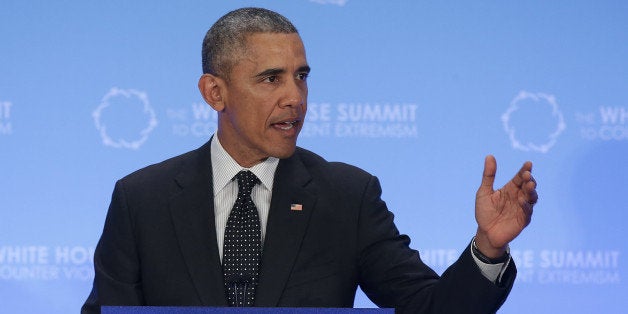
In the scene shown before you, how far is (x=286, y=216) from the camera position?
7.77 feet

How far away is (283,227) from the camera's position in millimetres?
2352

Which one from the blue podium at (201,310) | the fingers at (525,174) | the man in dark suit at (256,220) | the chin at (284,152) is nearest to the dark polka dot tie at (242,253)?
the man in dark suit at (256,220)

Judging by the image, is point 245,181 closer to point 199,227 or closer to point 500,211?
point 199,227

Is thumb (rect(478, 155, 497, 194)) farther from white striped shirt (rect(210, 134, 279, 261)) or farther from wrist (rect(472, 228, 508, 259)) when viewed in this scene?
white striped shirt (rect(210, 134, 279, 261))

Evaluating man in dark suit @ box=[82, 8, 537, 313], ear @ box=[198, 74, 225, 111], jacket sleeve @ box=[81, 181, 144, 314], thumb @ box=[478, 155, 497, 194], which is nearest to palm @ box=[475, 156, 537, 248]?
thumb @ box=[478, 155, 497, 194]

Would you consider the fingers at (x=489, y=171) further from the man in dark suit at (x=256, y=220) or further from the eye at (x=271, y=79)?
the eye at (x=271, y=79)

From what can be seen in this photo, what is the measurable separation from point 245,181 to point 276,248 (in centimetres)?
19

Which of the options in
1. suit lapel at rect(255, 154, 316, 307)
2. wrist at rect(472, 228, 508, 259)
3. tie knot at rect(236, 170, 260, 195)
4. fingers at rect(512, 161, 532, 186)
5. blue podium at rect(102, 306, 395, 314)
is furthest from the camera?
tie knot at rect(236, 170, 260, 195)

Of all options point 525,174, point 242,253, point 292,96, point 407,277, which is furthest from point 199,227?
point 525,174

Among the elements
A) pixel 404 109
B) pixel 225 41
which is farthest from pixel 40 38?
pixel 225 41

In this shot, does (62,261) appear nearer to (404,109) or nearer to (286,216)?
(404,109)

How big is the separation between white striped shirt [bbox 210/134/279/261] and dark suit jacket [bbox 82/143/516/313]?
2cm

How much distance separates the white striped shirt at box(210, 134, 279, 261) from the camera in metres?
2.39

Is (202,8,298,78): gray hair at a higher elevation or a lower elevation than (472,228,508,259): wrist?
higher
